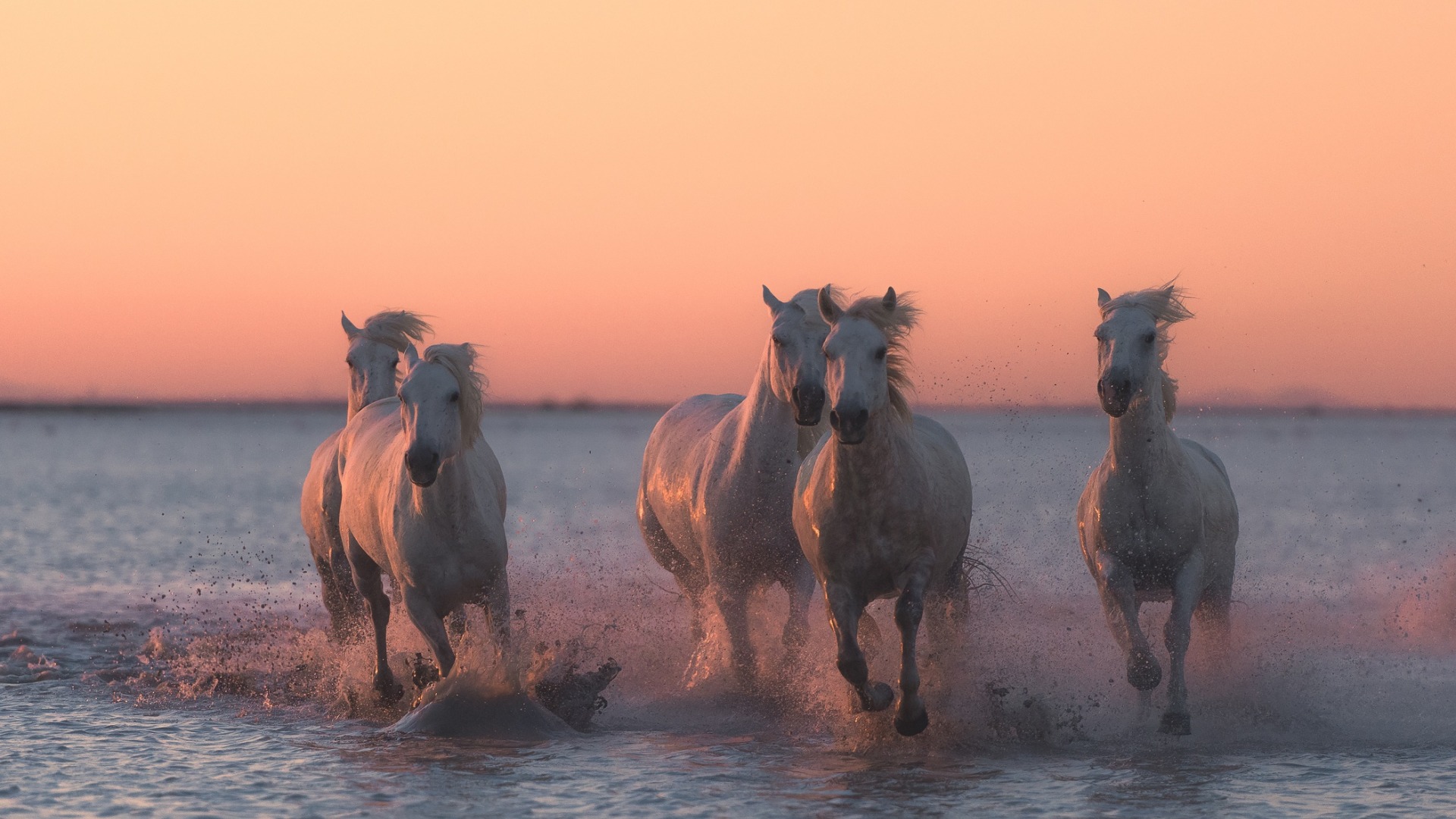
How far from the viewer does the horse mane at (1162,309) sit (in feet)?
27.0

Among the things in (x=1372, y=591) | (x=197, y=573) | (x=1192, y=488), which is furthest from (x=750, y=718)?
(x=197, y=573)

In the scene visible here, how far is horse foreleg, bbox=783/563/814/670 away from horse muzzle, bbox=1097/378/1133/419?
6.96ft

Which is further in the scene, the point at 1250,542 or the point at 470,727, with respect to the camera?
the point at 1250,542

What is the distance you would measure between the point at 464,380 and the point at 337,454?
2.73 metres

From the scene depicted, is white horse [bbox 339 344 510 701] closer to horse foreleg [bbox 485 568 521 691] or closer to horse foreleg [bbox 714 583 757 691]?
horse foreleg [bbox 485 568 521 691]

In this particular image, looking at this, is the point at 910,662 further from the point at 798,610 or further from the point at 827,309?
the point at 827,309

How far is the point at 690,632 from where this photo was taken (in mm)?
10680

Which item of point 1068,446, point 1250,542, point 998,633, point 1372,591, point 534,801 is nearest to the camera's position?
point 534,801

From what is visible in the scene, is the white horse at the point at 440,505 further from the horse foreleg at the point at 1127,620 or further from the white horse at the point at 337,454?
the horse foreleg at the point at 1127,620

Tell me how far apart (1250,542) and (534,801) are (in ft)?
58.2

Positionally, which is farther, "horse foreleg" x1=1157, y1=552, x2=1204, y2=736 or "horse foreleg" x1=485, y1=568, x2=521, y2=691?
"horse foreleg" x1=485, y1=568, x2=521, y2=691

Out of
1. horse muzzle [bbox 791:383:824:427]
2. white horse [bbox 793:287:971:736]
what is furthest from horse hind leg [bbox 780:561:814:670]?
horse muzzle [bbox 791:383:824:427]

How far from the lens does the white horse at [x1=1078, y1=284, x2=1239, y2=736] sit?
313 inches

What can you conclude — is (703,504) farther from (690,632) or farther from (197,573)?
(197,573)
